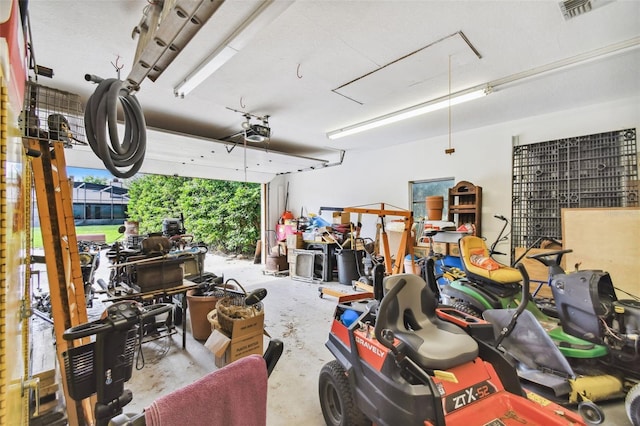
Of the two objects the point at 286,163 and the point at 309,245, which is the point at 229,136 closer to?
the point at 286,163

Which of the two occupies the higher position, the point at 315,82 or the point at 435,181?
the point at 315,82

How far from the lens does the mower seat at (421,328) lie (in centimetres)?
147

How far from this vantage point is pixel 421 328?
1.75m

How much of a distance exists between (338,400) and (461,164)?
4638mm

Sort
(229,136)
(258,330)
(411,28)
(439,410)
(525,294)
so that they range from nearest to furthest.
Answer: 1. (439,410)
2. (525,294)
3. (411,28)
4. (258,330)
5. (229,136)

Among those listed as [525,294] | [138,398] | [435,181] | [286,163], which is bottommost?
[138,398]

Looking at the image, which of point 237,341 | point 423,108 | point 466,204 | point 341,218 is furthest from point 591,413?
point 341,218

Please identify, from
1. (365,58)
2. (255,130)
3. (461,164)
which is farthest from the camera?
(461,164)

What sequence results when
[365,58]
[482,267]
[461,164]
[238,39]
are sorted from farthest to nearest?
[461,164] → [482,267] → [365,58] → [238,39]

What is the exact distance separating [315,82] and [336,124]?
157cm

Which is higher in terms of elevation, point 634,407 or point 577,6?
point 577,6

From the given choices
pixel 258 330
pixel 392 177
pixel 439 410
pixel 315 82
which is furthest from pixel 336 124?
pixel 439 410

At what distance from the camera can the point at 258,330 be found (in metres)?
2.72

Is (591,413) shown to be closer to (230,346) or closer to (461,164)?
(230,346)
